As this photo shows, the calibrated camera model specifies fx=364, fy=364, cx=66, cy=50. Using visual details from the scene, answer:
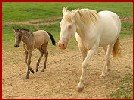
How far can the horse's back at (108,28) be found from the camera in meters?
9.18

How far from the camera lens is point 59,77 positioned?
9.77m

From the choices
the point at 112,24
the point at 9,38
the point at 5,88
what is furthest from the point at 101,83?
the point at 9,38

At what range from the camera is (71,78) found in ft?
31.6

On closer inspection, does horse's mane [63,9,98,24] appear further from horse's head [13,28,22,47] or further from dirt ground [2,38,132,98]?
horse's head [13,28,22,47]

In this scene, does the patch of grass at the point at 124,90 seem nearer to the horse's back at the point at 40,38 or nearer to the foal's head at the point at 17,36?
the horse's back at the point at 40,38

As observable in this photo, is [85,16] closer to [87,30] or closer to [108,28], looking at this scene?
[87,30]

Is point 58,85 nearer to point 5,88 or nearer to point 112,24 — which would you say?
point 5,88

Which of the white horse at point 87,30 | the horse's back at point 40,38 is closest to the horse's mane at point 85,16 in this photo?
the white horse at point 87,30

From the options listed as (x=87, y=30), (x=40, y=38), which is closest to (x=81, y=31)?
(x=87, y=30)

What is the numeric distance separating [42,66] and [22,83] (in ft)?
7.11

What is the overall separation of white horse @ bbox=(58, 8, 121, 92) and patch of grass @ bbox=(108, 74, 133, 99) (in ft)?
2.51

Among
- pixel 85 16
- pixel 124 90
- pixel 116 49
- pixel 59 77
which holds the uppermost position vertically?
pixel 85 16

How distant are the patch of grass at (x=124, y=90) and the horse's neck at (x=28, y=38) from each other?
2.66 m

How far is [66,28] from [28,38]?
218cm
